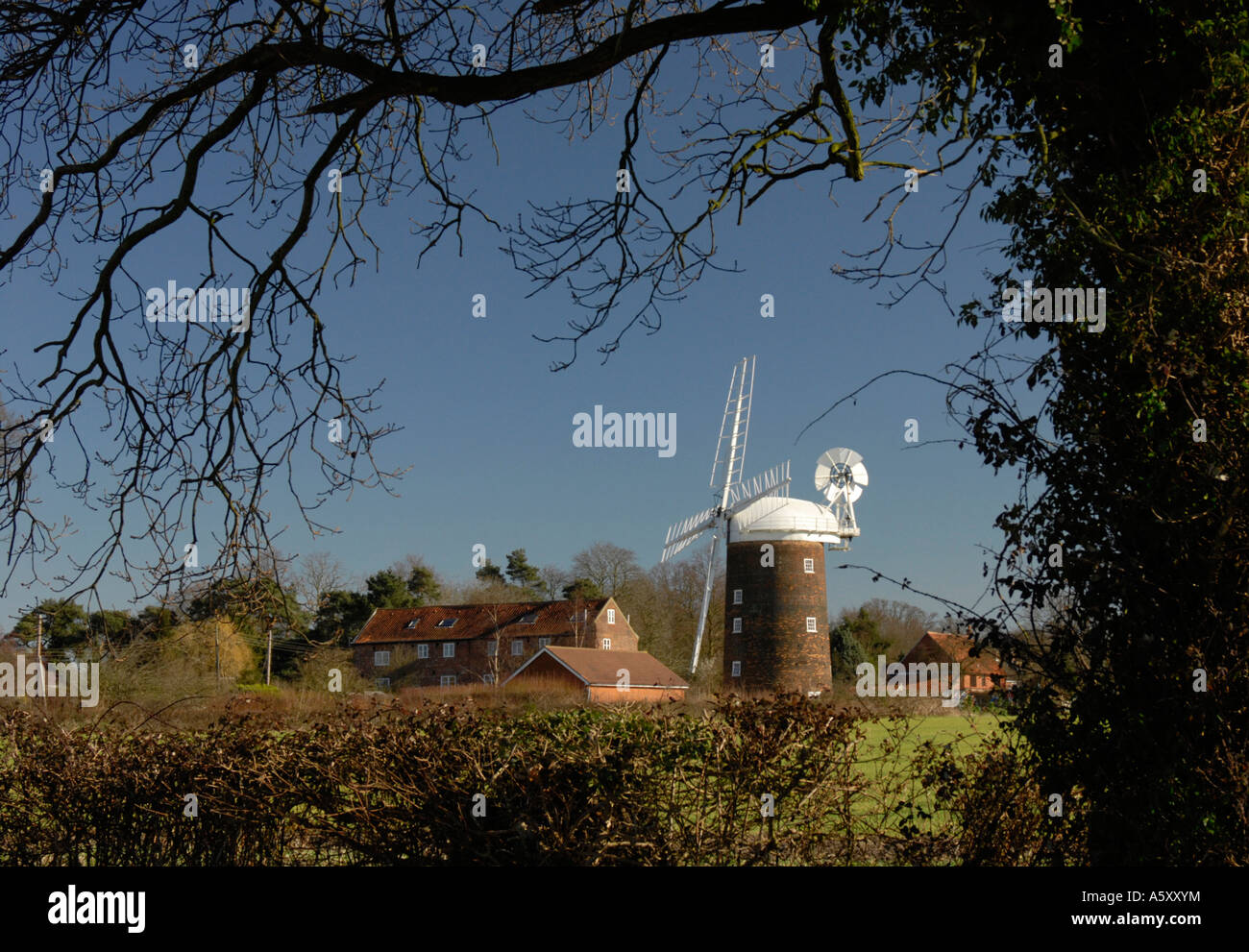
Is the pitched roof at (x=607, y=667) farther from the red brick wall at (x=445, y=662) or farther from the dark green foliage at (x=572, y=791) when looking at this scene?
the dark green foliage at (x=572, y=791)

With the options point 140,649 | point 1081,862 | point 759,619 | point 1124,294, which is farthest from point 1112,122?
point 759,619

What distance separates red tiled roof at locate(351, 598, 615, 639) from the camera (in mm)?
46094

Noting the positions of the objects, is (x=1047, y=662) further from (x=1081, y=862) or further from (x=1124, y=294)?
(x=1124, y=294)

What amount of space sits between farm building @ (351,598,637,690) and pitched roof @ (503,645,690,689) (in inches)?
166

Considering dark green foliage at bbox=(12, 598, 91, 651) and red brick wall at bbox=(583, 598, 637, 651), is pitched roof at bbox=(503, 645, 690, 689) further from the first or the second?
dark green foliage at bbox=(12, 598, 91, 651)

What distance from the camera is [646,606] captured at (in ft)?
163

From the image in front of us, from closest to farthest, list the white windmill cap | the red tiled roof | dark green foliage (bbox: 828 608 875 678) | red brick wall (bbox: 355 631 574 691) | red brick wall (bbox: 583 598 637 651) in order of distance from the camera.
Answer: the white windmill cap
dark green foliage (bbox: 828 608 875 678)
red brick wall (bbox: 583 598 637 651)
red brick wall (bbox: 355 631 574 691)
the red tiled roof

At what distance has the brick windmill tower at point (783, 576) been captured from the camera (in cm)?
3406

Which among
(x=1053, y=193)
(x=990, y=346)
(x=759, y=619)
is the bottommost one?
(x=759, y=619)

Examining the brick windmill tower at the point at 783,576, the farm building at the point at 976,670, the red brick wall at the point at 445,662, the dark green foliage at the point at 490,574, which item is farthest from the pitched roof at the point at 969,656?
the dark green foliage at the point at 490,574

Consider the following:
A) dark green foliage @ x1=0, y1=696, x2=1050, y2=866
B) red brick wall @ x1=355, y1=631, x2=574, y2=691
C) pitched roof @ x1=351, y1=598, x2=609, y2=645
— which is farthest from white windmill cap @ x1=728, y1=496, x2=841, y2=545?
dark green foliage @ x1=0, y1=696, x2=1050, y2=866
